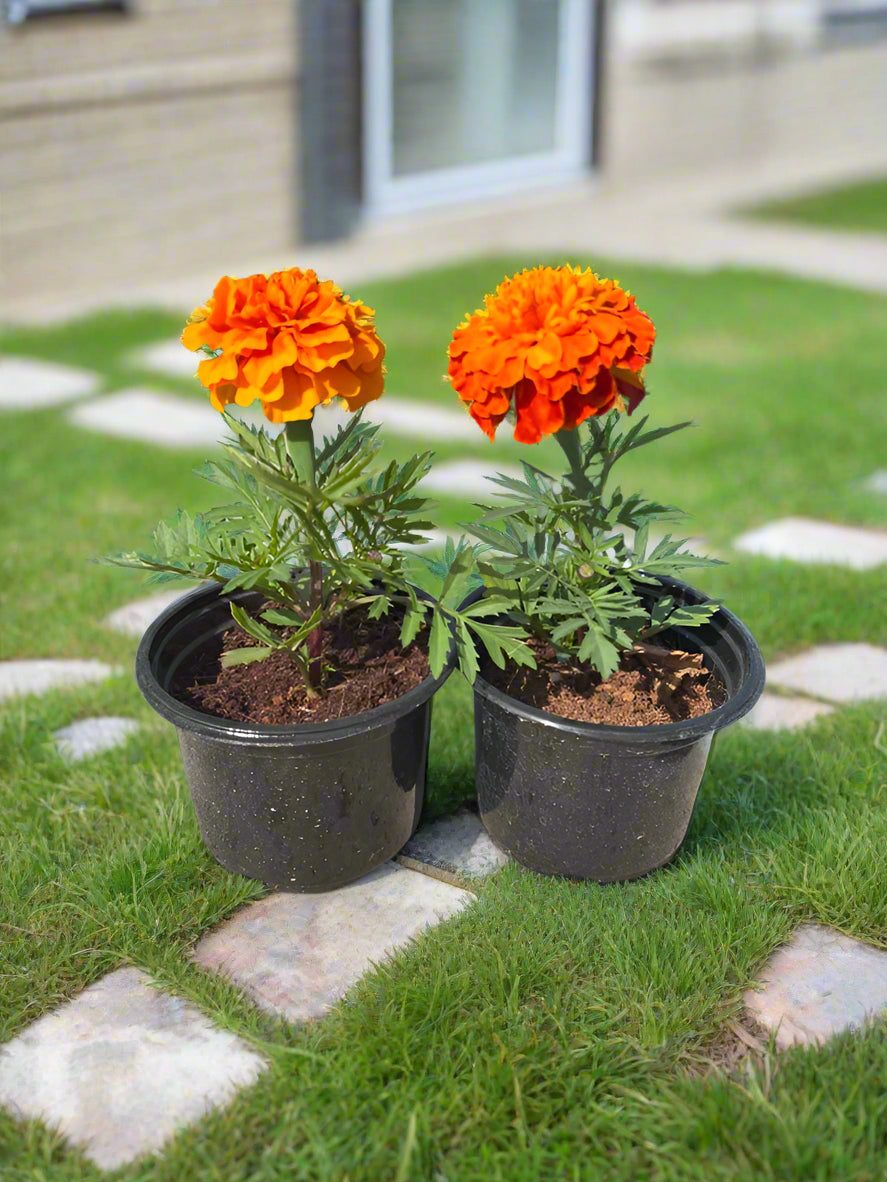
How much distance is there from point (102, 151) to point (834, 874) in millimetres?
5486

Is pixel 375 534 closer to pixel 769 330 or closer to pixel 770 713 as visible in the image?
pixel 770 713

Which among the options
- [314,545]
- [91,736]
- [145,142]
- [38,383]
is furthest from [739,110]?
[314,545]

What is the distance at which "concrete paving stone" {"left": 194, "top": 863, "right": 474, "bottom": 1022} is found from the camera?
204cm

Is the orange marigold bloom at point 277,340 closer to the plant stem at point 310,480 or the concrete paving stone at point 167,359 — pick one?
the plant stem at point 310,480

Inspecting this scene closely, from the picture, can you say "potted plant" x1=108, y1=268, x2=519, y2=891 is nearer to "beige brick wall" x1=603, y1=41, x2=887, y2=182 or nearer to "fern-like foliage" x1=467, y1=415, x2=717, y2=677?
"fern-like foliage" x1=467, y1=415, x2=717, y2=677

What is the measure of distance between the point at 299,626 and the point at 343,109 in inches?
231

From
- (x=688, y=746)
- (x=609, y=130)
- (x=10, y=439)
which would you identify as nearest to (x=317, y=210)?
(x=609, y=130)

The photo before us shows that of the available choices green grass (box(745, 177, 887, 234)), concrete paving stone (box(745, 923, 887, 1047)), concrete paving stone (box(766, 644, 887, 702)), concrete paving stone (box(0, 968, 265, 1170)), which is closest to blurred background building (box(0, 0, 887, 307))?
green grass (box(745, 177, 887, 234))

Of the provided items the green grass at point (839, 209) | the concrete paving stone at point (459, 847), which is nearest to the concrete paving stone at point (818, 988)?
the concrete paving stone at point (459, 847)

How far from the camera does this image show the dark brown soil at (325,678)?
2203mm

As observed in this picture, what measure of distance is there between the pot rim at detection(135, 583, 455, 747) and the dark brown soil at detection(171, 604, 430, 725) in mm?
57

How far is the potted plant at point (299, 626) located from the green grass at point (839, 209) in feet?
23.0

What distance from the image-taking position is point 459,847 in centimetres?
240

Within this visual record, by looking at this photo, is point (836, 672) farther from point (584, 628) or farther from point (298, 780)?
point (298, 780)
